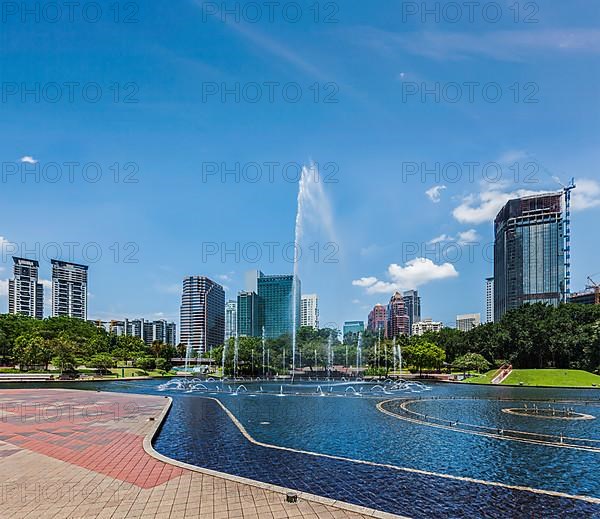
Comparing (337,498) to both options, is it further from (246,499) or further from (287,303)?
(287,303)

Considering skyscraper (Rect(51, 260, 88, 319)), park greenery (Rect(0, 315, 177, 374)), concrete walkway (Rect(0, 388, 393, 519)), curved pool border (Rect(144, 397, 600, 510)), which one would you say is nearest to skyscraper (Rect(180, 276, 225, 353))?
skyscraper (Rect(51, 260, 88, 319))

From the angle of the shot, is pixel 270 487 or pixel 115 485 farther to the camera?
pixel 115 485

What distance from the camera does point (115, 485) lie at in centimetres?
1086

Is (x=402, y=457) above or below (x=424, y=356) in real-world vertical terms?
above

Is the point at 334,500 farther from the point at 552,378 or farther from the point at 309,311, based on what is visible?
the point at 309,311

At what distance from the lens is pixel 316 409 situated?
27.2 m

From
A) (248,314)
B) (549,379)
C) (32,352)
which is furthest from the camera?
(248,314)

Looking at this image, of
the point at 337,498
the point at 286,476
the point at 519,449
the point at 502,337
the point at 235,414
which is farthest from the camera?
the point at 502,337

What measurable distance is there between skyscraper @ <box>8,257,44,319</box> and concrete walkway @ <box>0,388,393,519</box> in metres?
177

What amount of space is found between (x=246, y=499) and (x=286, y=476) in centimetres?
295

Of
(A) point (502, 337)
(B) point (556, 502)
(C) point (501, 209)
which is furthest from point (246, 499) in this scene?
(C) point (501, 209)

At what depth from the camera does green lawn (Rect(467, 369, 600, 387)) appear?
1943 inches

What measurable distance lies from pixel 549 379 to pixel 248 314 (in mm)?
77690

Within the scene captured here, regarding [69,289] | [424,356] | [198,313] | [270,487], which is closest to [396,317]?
[198,313]
